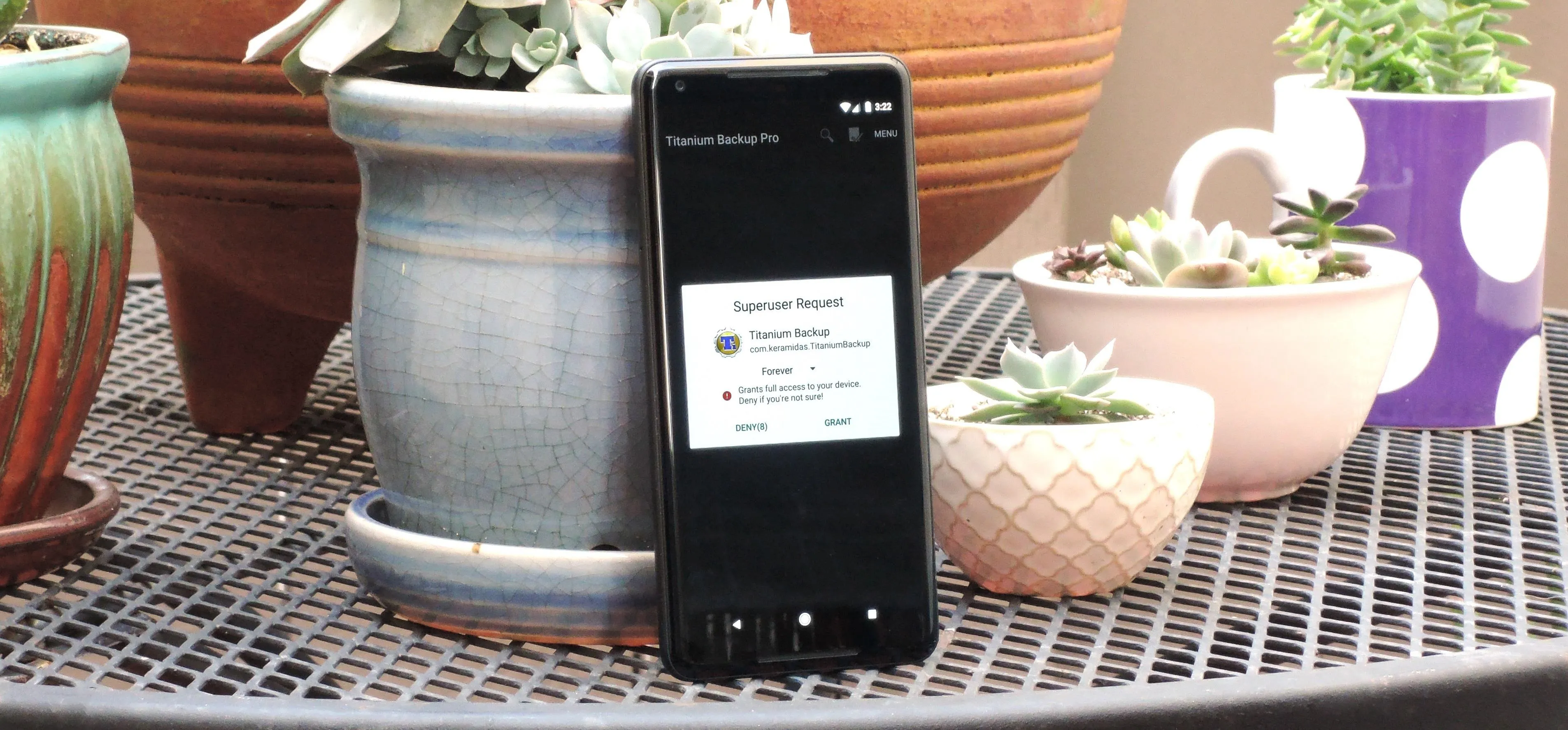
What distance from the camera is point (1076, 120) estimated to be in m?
0.69

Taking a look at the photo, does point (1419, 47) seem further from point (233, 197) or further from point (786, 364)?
point (233, 197)

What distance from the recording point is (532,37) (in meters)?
0.46

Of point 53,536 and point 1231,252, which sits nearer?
point 53,536

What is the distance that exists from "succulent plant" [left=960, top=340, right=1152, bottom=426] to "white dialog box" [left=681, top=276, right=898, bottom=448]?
57 mm

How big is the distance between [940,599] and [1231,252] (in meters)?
0.20

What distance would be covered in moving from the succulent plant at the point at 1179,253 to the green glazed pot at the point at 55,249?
0.36 meters

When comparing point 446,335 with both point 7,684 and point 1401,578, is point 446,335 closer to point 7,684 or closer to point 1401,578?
point 7,684

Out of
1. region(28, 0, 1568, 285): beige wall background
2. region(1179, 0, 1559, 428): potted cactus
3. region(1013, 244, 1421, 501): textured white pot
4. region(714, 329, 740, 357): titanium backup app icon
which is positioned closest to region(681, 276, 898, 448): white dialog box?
region(714, 329, 740, 357): titanium backup app icon

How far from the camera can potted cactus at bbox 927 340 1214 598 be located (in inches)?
18.6

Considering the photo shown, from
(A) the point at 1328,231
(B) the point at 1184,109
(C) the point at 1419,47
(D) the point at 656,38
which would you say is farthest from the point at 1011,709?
(B) the point at 1184,109

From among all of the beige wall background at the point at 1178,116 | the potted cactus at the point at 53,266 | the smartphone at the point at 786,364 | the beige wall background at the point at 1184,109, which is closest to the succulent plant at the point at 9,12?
the potted cactus at the point at 53,266

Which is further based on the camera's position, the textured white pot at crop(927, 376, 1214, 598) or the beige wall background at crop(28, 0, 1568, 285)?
the beige wall background at crop(28, 0, 1568, 285)

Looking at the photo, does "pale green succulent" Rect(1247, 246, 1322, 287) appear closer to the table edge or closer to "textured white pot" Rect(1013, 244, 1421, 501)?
"textured white pot" Rect(1013, 244, 1421, 501)

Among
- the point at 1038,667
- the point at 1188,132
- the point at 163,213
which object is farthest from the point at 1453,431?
the point at 1188,132
